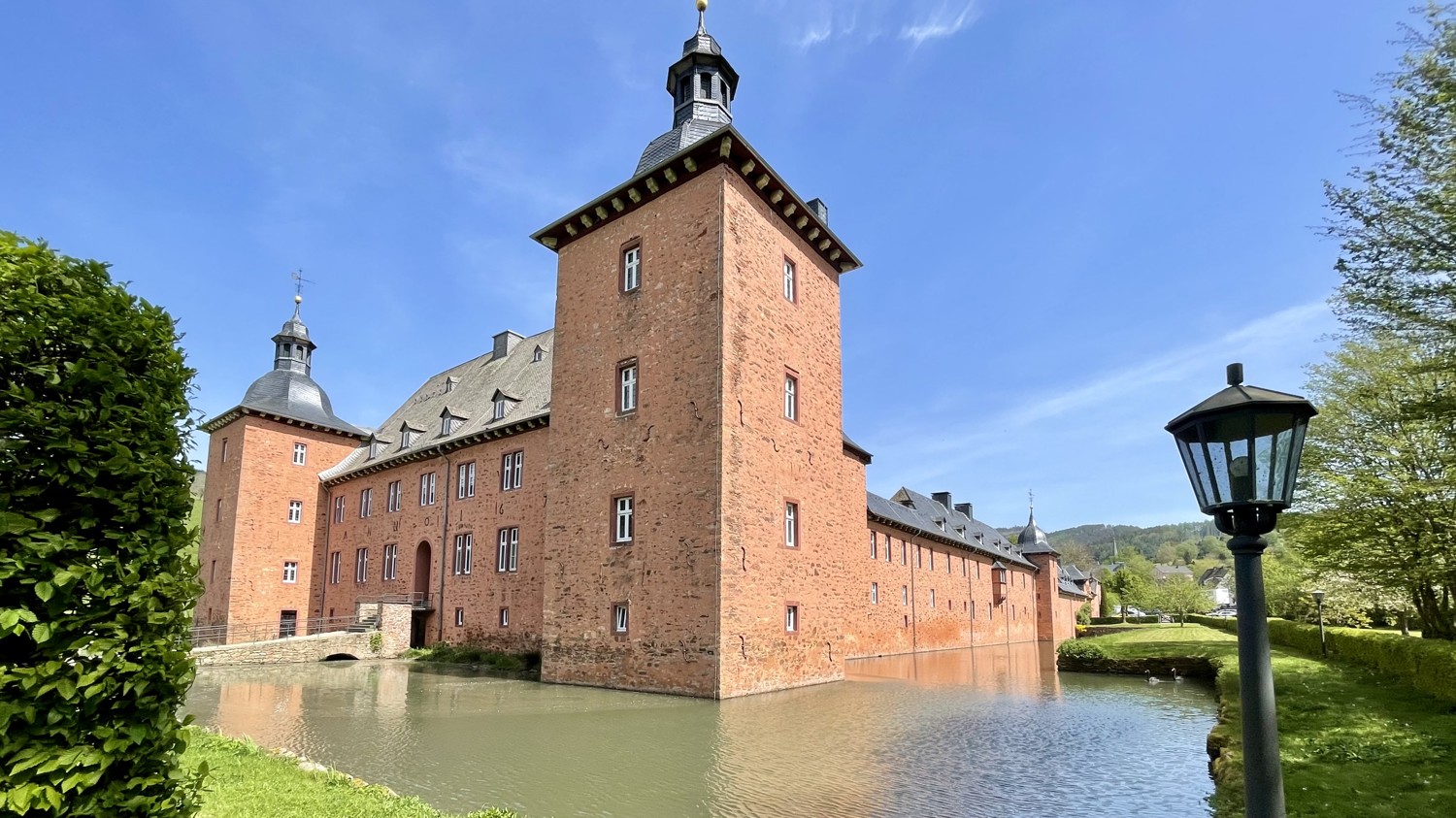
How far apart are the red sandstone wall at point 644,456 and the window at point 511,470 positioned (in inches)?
181

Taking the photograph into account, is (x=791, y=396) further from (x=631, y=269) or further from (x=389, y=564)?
(x=389, y=564)

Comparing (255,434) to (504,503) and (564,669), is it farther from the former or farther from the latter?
(564,669)

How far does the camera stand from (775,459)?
19.8m

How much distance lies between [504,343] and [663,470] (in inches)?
725

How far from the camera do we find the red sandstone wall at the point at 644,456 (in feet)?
58.1

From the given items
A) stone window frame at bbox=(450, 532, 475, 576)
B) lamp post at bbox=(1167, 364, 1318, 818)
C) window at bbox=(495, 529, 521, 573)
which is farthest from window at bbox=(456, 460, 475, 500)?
lamp post at bbox=(1167, 364, 1318, 818)

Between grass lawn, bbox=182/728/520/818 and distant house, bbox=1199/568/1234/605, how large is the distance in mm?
119042

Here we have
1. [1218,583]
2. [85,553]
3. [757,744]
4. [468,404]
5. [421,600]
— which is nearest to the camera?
[85,553]

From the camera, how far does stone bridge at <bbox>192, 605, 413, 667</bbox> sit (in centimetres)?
2620

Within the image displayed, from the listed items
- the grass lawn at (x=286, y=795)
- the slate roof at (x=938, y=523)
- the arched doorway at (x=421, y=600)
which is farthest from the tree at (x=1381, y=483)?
the arched doorway at (x=421, y=600)

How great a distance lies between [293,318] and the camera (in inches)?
1473

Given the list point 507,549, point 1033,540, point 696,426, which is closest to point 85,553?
point 696,426

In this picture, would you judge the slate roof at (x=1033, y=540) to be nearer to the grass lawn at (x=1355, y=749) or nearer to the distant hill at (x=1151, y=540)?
the grass lawn at (x=1355, y=749)

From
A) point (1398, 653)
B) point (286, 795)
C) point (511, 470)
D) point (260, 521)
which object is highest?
point (511, 470)
